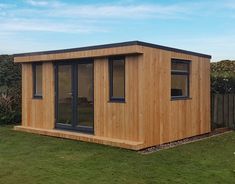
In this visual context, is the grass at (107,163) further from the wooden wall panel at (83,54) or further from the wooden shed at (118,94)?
the wooden wall panel at (83,54)

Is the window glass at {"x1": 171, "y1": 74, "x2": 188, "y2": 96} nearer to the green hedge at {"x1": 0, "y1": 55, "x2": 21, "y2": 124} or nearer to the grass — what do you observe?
the grass

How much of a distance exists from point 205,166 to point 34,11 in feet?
33.8

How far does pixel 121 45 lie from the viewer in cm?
954

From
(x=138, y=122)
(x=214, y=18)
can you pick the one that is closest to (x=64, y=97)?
(x=138, y=122)

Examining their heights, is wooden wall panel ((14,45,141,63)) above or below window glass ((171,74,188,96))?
above

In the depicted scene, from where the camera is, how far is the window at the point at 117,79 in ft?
32.8

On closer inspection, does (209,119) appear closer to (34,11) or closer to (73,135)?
(73,135)

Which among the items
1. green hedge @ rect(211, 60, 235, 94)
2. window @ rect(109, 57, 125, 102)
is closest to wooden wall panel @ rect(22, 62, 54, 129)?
window @ rect(109, 57, 125, 102)

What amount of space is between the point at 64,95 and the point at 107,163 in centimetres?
423

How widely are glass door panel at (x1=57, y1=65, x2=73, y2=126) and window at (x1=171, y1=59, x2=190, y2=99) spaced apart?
3.02 m

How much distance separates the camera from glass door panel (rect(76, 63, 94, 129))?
10922mm

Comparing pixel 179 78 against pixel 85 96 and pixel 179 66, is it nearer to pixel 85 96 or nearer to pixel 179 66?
pixel 179 66

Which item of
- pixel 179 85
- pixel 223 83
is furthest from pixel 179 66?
pixel 223 83

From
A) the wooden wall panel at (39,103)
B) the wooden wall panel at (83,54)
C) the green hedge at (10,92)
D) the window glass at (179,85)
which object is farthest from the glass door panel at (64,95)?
the green hedge at (10,92)
